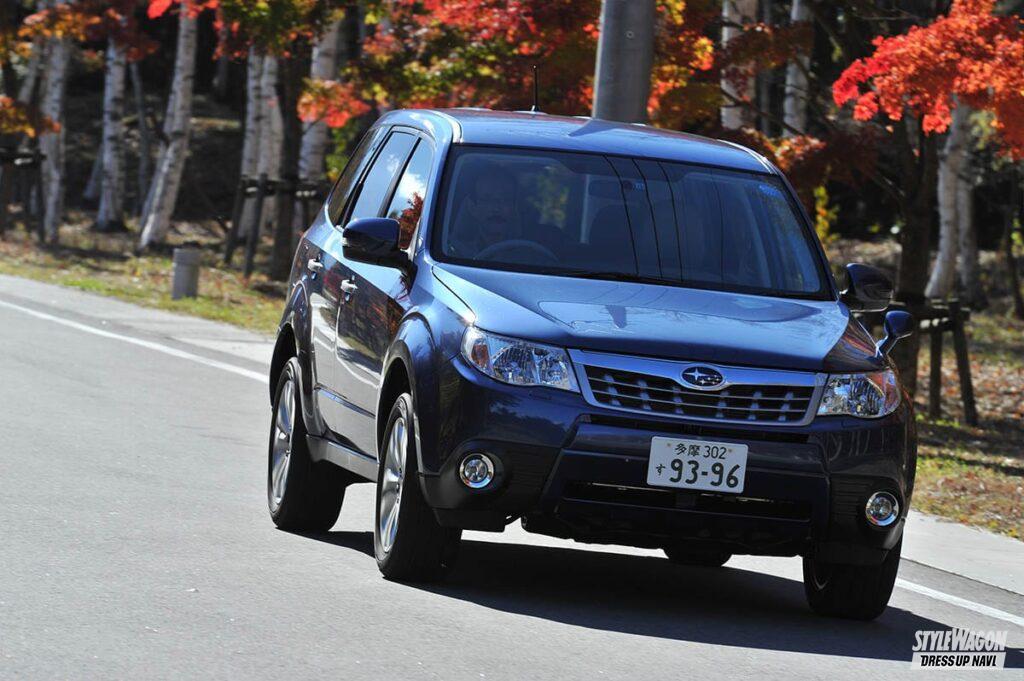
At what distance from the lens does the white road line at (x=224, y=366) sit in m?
8.77

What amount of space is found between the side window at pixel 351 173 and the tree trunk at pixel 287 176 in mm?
19232

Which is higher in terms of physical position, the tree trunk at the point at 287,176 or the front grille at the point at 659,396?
the front grille at the point at 659,396

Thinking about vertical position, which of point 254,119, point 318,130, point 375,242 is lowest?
point 254,119

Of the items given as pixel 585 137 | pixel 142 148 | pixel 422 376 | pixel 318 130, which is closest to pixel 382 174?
pixel 585 137

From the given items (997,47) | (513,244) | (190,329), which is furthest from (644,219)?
(190,329)

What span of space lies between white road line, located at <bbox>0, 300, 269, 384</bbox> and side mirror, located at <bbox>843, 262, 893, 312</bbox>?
8.46 meters

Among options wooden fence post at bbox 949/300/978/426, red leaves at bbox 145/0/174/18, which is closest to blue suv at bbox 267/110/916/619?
wooden fence post at bbox 949/300/978/426

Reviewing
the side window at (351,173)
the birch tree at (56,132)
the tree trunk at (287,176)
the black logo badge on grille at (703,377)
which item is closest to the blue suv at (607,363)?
the black logo badge on grille at (703,377)

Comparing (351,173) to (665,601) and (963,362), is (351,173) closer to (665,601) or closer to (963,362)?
(665,601)

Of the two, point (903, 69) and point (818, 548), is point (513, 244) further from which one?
point (903, 69)

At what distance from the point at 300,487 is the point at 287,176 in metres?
21.8

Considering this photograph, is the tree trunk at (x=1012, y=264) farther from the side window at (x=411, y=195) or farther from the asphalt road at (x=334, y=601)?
the side window at (x=411, y=195)

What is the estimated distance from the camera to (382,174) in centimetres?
948

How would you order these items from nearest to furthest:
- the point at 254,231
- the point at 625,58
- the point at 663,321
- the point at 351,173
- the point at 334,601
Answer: the point at 334,601 < the point at 663,321 < the point at 351,173 < the point at 625,58 < the point at 254,231
